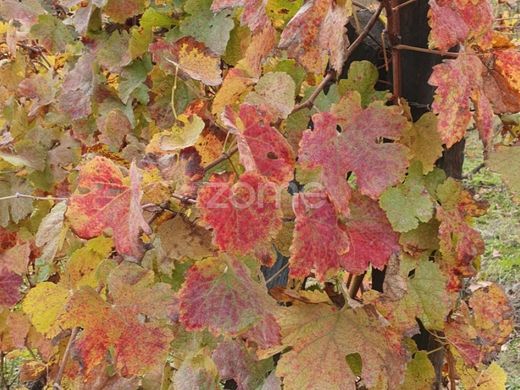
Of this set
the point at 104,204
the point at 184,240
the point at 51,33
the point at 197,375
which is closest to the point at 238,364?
the point at 197,375

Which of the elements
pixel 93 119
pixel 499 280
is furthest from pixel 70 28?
pixel 499 280

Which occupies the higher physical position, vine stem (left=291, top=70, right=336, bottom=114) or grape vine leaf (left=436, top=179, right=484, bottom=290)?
vine stem (left=291, top=70, right=336, bottom=114)

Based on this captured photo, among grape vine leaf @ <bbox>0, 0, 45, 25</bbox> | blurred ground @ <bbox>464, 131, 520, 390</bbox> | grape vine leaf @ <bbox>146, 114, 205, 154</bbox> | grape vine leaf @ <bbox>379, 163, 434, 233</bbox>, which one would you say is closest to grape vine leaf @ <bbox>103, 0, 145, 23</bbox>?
grape vine leaf @ <bbox>0, 0, 45, 25</bbox>

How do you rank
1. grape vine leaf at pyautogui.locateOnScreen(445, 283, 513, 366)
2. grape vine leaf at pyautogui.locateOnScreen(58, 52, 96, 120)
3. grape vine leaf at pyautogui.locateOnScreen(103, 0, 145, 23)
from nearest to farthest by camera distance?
grape vine leaf at pyautogui.locateOnScreen(445, 283, 513, 366), grape vine leaf at pyautogui.locateOnScreen(103, 0, 145, 23), grape vine leaf at pyautogui.locateOnScreen(58, 52, 96, 120)

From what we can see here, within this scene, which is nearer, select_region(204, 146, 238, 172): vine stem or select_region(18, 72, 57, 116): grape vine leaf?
select_region(204, 146, 238, 172): vine stem

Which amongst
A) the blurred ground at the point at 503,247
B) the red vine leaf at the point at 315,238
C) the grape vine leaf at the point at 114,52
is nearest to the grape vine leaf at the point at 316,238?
the red vine leaf at the point at 315,238

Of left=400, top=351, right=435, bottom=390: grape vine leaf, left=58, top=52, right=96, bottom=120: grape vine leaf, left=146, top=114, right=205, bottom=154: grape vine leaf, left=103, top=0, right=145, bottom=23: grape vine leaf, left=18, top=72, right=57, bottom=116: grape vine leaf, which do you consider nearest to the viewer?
left=146, top=114, right=205, bottom=154: grape vine leaf

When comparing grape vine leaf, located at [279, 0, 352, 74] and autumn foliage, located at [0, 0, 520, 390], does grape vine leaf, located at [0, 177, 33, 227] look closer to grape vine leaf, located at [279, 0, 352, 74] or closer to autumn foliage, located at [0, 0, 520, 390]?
autumn foliage, located at [0, 0, 520, 390]

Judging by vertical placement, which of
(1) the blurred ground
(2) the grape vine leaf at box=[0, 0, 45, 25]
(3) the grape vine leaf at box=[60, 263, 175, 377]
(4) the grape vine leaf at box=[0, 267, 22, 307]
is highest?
(2) the grape vine leaf at box=[0, 0, 45, 25]
